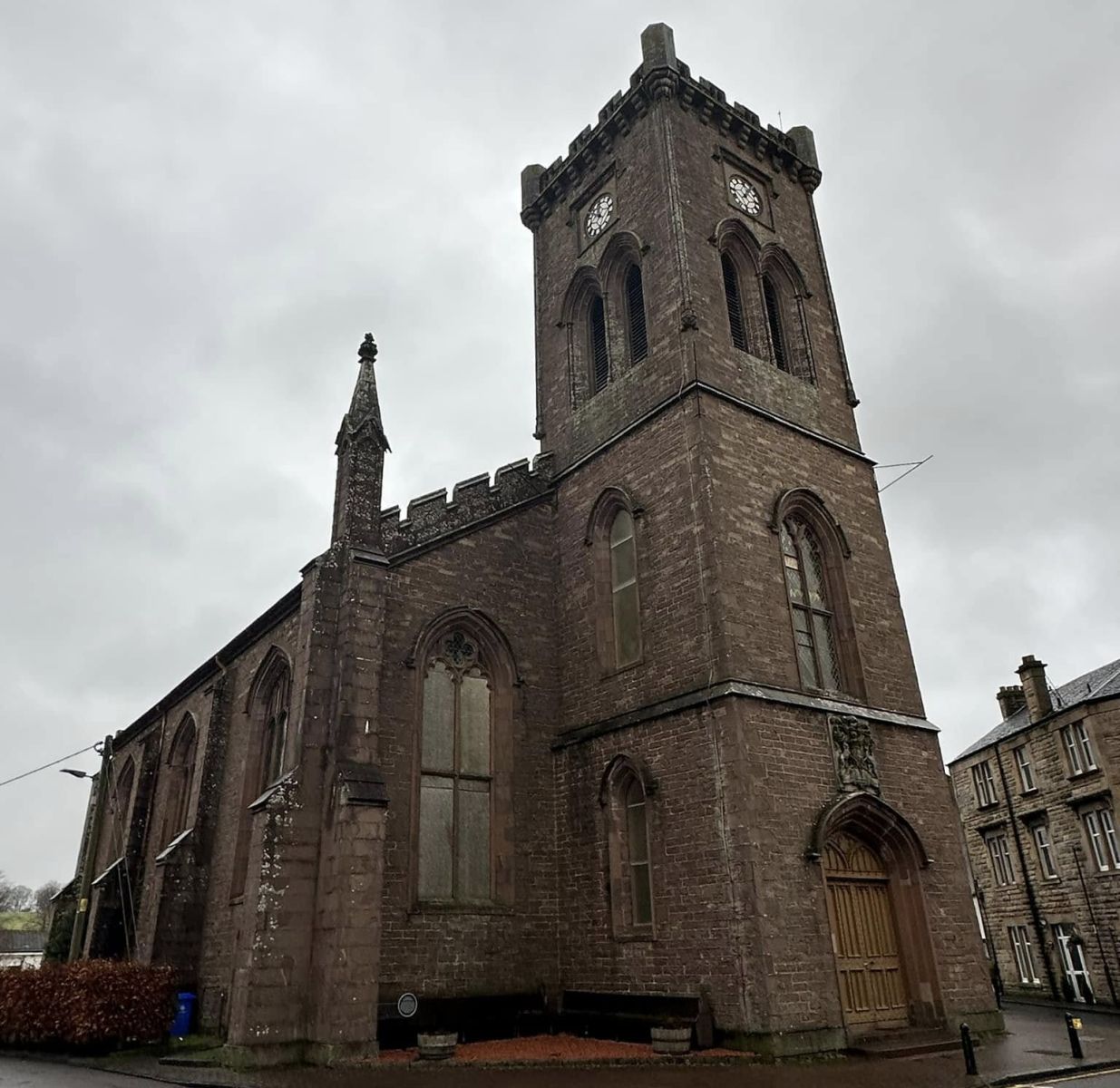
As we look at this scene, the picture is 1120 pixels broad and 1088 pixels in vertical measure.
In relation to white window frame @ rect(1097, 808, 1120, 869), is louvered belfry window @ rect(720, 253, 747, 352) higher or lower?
higher

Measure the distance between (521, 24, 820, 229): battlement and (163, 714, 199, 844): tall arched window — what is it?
654 inches

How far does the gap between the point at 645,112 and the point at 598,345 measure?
17.9ft

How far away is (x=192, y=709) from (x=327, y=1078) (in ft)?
49.1

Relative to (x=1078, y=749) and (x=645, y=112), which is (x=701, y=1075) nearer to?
(x=645, y=112)

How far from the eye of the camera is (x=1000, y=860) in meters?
35.0

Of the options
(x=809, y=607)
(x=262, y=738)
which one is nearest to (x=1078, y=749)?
(x=809, y=607)

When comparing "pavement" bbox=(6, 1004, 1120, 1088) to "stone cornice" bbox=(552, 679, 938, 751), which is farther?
"stone cornice" bbox=(552, 679, 938, 751)

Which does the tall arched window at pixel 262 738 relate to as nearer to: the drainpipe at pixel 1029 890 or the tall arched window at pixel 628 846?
the tall arched window at pixel 628 846

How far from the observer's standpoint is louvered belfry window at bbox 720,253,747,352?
1895 centimetres

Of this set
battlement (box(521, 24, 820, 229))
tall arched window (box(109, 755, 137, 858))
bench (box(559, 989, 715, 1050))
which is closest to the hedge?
bench (box(559, 989, 715, 1050))

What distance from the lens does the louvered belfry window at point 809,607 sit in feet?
51.9

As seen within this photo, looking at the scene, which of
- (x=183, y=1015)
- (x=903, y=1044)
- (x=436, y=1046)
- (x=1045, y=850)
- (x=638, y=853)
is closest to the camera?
(x=436, y=1046)

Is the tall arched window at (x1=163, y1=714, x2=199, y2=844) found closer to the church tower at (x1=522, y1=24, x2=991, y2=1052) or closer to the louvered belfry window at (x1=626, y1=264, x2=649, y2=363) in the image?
the church tower at (x1=522, y1=24, x2=991, y2=1052)

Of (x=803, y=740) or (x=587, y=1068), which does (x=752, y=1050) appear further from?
(x=803, y=740)
